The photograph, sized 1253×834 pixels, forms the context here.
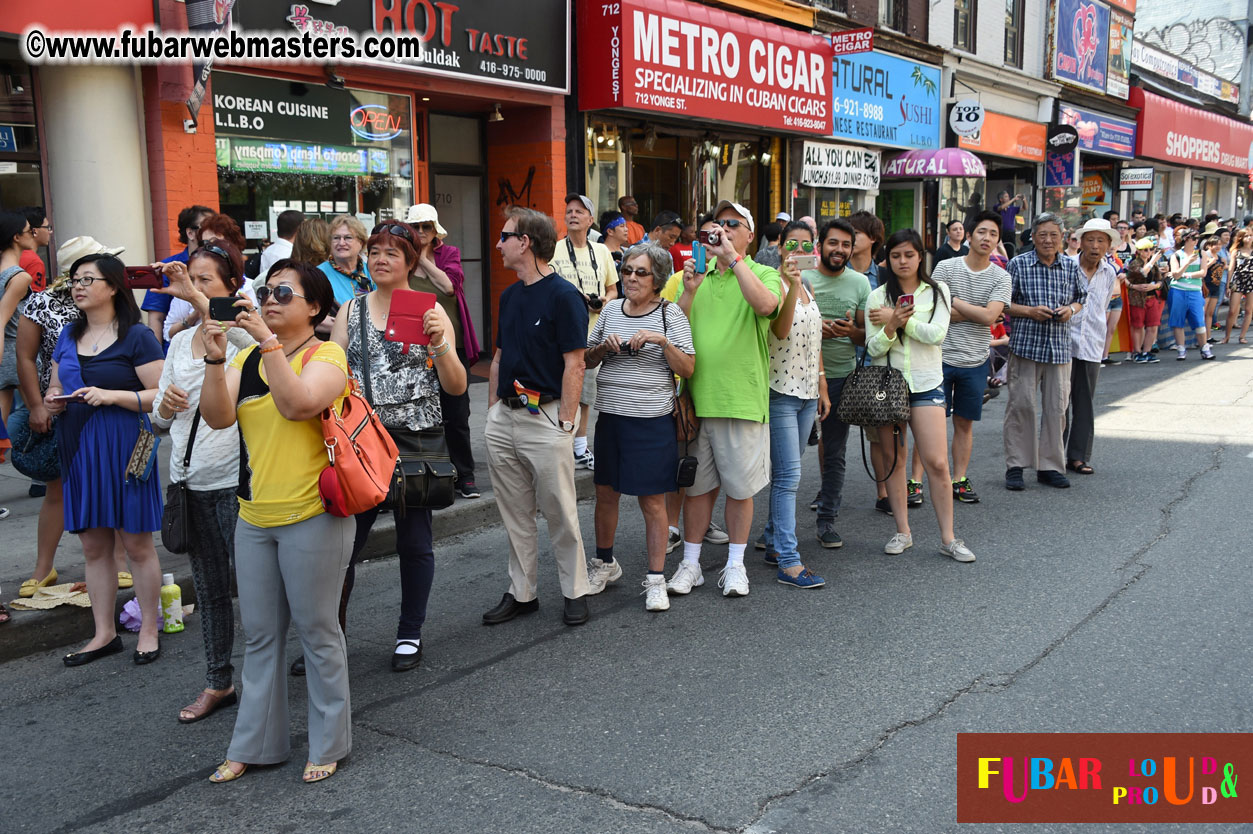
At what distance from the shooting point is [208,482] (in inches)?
161

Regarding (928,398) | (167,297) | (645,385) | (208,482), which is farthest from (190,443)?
(928,398)

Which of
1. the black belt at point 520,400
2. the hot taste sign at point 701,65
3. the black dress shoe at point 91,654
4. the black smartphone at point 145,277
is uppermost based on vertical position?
the hot taste sign at point 701,65

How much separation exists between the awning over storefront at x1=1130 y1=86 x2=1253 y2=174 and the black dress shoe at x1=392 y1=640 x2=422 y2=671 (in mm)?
28793

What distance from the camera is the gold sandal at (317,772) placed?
3.47 m

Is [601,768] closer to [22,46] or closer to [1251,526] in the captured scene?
[1251,526]

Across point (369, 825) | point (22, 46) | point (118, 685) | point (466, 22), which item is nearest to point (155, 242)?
point (22, 46)

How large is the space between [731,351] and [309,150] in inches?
249

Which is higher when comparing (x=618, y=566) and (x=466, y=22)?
(x=466, y=22)

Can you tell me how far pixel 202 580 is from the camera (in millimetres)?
4141

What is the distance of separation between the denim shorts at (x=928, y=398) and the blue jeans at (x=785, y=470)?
0.78 metres

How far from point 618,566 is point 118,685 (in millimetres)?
2479

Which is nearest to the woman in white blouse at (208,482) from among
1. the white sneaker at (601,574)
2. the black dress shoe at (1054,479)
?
the white sneaker at (601,574)

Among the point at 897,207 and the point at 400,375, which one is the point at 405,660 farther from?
the point at 897,207

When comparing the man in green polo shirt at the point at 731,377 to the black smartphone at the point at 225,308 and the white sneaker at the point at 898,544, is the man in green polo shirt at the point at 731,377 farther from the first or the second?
the black smartphone at the point at 225,308
